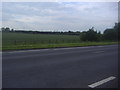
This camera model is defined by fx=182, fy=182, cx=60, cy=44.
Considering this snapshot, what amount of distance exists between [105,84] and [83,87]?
0.89m

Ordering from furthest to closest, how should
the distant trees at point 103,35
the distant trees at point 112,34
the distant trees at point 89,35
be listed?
the distant trees at point 112,34
the distant trees at point 103,35
the distant trees at point 89,35

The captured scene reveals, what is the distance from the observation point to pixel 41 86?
5.68 metres

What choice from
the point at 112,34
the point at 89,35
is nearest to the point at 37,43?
the point at 89,35

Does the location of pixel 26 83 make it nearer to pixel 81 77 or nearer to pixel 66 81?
pixel 66 81

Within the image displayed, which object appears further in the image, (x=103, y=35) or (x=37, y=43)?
(x=103, y=35)

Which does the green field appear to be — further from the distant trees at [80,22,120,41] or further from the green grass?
the distant trees at [80,22,120,41]

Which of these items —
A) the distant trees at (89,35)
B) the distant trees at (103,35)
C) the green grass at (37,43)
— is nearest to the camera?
the green grass at (37,43)

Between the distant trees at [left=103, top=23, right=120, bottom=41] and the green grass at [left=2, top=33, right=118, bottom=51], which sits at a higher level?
the distant trees at [left=103, top=23, right=120, bottom=41]

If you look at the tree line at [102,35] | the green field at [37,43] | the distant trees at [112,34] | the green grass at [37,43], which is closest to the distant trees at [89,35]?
the tree line at [102,35]

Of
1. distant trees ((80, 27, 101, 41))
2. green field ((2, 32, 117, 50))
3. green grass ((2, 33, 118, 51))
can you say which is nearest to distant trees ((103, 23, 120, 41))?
distant trees ((80, 27, 101, 41))

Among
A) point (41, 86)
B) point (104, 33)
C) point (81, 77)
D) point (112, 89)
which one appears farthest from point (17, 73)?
point (104, 33)

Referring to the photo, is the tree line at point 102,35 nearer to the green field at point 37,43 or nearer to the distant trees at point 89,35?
the distant trees at point 89,35

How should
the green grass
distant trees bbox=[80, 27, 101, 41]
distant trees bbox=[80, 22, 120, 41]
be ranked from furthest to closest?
1. distant trees bbox=[80, 22, 120, 41]
2. distant trees bbox=[80, 27, 101, 41]
3. the green grass

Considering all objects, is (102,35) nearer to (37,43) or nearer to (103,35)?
(103,35)
